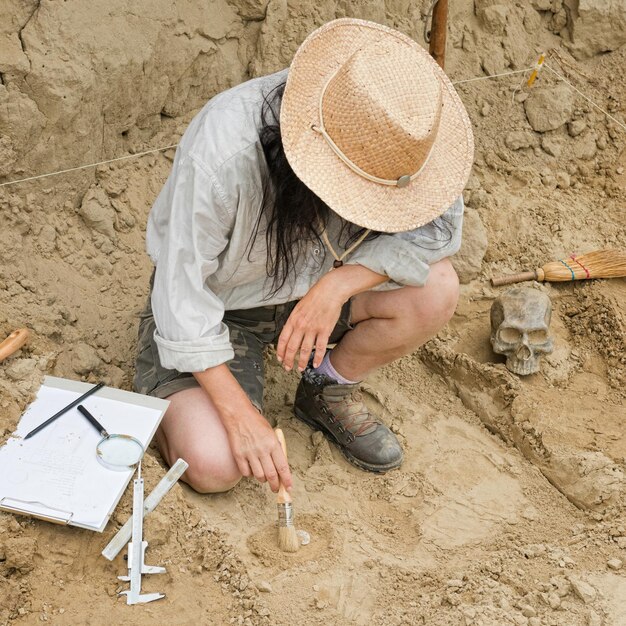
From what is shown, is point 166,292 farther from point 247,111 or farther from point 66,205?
point 66,205

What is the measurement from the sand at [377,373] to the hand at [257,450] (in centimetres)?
19

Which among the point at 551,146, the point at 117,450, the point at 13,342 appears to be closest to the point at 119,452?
the point at 117,450

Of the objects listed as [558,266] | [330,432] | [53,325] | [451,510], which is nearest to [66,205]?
[53,325]

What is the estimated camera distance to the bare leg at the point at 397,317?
2555 mm

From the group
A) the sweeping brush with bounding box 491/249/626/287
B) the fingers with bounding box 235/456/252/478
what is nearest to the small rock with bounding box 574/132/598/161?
the sweeping brush with bounding box 491/249/626/287

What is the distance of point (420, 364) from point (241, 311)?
947 mm

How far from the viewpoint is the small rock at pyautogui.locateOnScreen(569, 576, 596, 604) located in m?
2.16

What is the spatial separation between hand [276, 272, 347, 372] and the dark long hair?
14cm

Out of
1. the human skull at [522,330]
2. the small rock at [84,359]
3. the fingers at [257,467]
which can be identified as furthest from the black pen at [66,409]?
the human skull at [522,330]

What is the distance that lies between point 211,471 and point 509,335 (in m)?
1.44

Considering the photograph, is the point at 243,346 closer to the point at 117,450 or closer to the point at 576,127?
the point at 117,450

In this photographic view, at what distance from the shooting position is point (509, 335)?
10.7 ft

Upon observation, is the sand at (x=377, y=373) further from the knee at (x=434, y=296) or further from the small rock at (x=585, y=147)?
the knee at (x=434, y=296)

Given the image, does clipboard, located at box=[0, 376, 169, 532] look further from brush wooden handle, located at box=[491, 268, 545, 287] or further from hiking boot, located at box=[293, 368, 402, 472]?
brush wooden handle, located at box=[491, 268, 545, 287]
